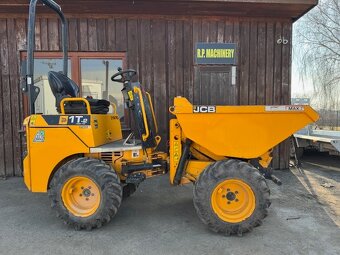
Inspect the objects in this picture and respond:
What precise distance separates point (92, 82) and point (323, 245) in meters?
5.23

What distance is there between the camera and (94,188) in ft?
13.0

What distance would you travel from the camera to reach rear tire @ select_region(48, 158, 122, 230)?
3842mm

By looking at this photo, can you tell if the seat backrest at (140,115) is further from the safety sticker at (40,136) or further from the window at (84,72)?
the window at (84,72)

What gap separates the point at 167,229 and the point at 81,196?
1.17 metres

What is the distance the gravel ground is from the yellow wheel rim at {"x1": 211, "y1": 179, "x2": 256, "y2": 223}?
0.84 feet

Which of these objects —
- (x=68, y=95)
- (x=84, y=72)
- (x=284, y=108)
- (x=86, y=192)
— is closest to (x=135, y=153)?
(x=86, y=192)

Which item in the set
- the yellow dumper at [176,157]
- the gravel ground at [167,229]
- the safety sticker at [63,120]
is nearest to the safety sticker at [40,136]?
the yellow dumper at [176,157]

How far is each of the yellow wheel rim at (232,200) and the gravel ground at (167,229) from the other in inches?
10.1

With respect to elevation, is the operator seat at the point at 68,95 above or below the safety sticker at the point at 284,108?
above

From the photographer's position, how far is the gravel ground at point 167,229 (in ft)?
11.3

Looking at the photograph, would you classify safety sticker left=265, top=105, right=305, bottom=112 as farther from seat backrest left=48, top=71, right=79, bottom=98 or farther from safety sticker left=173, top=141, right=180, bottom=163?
seat backrest left=48, top=71, right=79, bottom=98

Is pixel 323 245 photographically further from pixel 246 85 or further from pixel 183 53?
pixel 183 53

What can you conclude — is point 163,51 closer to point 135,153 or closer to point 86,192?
point 135,153

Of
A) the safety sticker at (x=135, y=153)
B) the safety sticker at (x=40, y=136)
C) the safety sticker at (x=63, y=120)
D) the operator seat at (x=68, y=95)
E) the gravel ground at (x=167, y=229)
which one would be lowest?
the gravel ground at (x=167, y=229)
